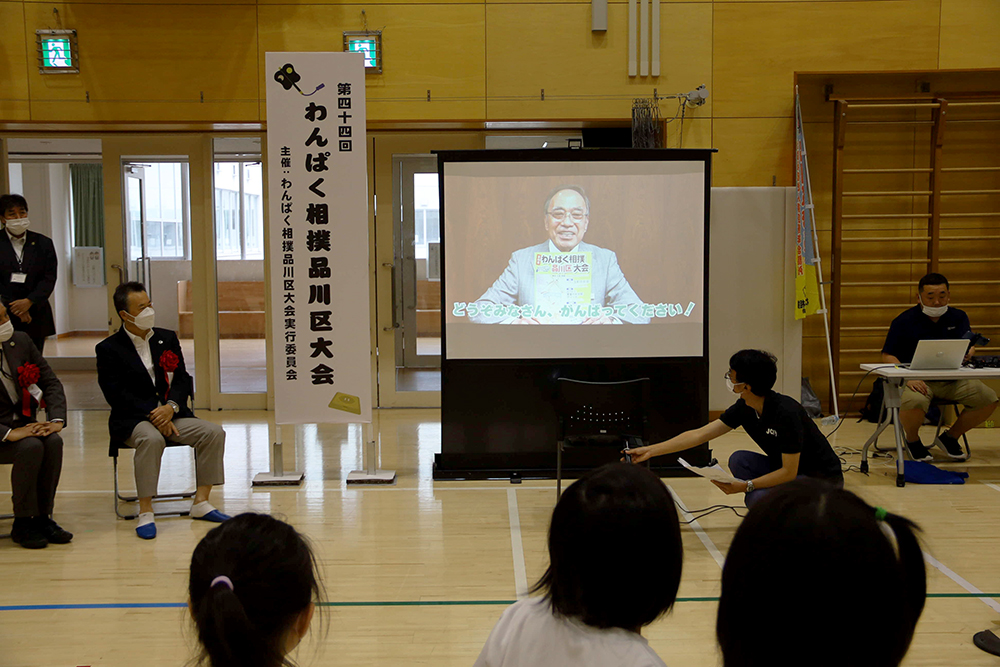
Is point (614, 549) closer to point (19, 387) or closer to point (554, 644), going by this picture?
point (554, 644)

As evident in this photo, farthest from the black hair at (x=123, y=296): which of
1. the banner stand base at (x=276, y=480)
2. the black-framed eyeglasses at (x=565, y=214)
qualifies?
the black-framed eyeglasses at (x=565, y=214)

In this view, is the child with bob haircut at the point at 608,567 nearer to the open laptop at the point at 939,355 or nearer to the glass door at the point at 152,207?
the open laptop at the point at 939,355

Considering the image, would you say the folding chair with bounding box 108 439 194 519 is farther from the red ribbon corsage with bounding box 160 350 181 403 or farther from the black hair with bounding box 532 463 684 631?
the black hair with bounding box 532 463 684 631

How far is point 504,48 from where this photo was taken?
6.65m

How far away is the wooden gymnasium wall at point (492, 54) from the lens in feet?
21.6

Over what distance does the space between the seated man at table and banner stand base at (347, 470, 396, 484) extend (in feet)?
11.0

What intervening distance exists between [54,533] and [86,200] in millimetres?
8503

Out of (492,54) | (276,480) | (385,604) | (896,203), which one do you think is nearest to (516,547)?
(385,604)

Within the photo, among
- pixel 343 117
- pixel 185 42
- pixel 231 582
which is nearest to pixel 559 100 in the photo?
pixel 343 117

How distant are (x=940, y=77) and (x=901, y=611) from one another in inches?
281

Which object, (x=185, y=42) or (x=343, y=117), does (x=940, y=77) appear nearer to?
(x=343, y=117)

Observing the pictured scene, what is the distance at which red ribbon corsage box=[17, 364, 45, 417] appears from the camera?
161 inches

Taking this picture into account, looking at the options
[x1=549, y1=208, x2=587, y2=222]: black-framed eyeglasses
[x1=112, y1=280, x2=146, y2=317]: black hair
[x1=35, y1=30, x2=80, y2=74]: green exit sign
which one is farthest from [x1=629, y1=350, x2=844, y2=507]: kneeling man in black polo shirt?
[x1=35, y1=30, x2=80, y2=74]: green exit sign

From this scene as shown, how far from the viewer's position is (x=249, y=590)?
120cm
